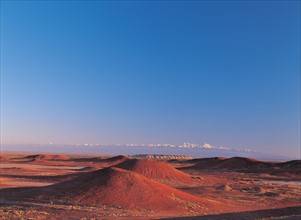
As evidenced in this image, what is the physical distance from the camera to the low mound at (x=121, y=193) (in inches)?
1015

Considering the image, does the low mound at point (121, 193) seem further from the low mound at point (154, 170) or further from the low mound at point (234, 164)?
the low mound at point (234, 164)

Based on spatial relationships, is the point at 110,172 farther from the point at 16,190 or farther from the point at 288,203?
the point at 288,203


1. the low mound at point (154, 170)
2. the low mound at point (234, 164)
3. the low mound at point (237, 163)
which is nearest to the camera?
the low mound at point (154, 170)

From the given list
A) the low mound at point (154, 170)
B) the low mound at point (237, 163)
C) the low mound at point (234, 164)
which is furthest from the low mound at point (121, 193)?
the low mound at point (237, 163)

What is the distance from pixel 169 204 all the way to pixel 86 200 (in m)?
5.86

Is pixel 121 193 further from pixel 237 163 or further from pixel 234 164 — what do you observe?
pixel 237 163

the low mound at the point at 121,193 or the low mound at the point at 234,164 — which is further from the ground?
the low mound at the point at 234,164

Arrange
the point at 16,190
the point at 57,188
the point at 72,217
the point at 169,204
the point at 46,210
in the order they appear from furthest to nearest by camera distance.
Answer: the point at 16,190 < the point at 57,188 < the point at 169,204 < the point at 46,210 < the point at 72,217

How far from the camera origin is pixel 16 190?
104 ft

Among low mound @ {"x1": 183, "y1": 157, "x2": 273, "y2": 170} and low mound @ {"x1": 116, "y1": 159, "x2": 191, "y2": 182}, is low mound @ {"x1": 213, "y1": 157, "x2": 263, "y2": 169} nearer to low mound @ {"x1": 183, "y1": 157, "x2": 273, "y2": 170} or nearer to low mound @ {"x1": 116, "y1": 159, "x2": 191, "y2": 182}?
low mound @ {"x1": 183, "y1": 157, "x2": 273, "y2": 170}

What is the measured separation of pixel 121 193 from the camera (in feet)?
89.1

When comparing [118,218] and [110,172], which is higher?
[110,172]

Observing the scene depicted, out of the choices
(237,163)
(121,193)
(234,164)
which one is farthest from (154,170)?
(237,163)

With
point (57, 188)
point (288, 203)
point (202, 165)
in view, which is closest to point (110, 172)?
point (57, 188)
